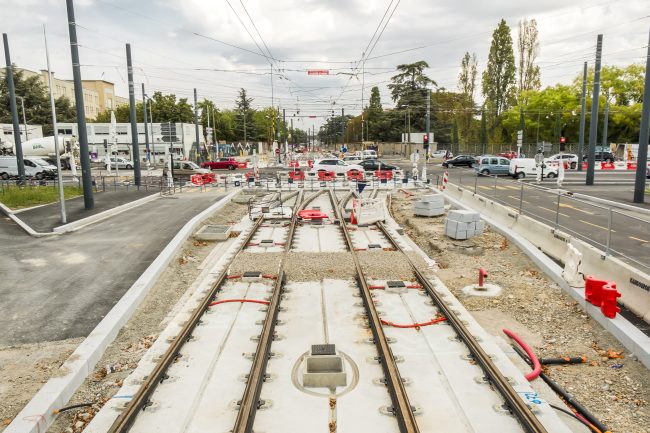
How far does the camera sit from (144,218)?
62.4 ft

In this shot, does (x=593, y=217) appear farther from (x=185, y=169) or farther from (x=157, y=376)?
(x=185, y=169)

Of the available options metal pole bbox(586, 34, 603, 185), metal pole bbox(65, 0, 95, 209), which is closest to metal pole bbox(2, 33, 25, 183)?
metal pole bbox(65, 0, 95, 209)

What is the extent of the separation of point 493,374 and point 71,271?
10.1 metres

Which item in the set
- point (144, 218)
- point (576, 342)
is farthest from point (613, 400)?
point (144, 218)

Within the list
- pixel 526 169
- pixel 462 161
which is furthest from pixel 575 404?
pixel 462 161

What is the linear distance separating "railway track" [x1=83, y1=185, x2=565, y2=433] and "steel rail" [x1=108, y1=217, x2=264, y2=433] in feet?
0.05

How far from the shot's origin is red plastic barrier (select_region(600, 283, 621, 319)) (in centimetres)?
805

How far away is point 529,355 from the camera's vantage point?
7262 mm

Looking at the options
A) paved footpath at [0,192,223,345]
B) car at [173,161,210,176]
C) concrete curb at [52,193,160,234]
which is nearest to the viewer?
paved footpath at [0,192,223,345]

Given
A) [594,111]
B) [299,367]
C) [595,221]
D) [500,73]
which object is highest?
[500,73]

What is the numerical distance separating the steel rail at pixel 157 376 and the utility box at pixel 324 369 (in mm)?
1970

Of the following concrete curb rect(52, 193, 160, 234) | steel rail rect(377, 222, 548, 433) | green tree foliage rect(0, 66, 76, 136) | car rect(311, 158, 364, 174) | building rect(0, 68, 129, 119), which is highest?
building rect(0, 68, 129, 119)

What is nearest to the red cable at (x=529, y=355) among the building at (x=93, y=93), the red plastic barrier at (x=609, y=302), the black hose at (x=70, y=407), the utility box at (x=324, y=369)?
the red plastic barrier at (x=609, y=302)

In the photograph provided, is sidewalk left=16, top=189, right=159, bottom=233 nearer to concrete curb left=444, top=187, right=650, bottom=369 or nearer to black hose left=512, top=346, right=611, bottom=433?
concrete curb left=444, top=187, right=650, bottom=369
